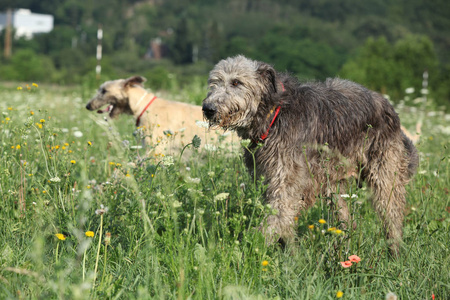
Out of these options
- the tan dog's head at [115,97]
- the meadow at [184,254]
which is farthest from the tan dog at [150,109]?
the meadow at [184,254]

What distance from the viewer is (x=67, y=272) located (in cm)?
246

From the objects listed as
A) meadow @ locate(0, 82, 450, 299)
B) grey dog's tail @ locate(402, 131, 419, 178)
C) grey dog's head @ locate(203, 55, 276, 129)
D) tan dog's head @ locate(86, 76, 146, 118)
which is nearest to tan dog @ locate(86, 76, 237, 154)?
tan dog's head @ locate(86, 76, 146, 118)

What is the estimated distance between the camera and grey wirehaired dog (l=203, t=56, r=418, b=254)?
3.76 m

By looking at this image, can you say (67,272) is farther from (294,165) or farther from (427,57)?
(427,57)

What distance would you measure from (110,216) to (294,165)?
1.48 metres

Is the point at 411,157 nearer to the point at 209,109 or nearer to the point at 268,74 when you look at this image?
the point at 268,74

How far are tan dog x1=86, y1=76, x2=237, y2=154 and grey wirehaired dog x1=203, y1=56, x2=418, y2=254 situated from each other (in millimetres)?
2572

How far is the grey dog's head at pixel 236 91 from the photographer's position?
148 inches

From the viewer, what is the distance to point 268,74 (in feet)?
12.9

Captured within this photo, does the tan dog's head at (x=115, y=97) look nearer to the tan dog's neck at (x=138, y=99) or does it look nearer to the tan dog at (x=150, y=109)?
the tan dog at (x=150, y=109)

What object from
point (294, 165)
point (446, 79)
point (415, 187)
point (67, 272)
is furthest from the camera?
point (446, 79)

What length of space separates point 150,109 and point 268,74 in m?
3.33

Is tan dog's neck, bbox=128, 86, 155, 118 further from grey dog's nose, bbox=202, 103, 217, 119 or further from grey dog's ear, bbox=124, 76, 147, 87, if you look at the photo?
grey dog's nose, bbox=202, 103, 217, 119

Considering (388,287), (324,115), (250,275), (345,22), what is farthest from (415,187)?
(345,22)
